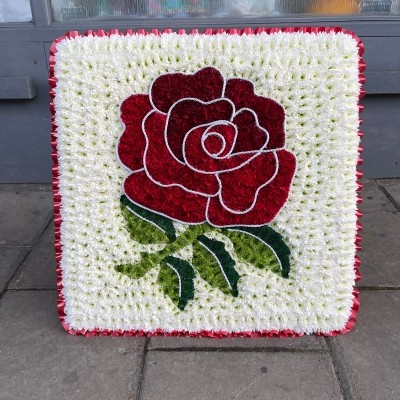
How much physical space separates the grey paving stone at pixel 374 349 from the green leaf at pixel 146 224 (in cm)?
81

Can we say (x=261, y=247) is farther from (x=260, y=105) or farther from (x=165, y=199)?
(x=260, y=105)

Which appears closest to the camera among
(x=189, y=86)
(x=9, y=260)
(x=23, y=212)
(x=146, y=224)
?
(x=189, y=86)

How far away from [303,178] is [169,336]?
2.74 ft

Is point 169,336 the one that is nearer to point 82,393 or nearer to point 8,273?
point 82,393

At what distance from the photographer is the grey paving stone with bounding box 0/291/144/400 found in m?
1.75

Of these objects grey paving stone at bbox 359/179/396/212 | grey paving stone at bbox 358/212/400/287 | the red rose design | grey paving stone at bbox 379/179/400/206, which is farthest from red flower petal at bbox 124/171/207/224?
grey paving stone at bbox 379/179/400/206

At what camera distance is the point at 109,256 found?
1.91 metres

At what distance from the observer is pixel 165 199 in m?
1.82

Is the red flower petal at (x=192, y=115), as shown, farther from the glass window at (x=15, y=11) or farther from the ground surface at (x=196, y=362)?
the glass window at (x=15, y=11)

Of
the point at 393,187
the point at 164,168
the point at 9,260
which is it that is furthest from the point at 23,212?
the point at 393,187

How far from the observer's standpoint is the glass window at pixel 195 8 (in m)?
3.44

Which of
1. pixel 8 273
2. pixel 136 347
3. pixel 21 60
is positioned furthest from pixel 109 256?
pixel 21 60

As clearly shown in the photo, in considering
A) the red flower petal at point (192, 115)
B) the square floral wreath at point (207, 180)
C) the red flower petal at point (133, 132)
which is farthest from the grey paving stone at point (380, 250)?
the red flower petal at point (133, 132)

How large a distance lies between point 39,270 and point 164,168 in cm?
118
